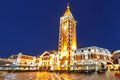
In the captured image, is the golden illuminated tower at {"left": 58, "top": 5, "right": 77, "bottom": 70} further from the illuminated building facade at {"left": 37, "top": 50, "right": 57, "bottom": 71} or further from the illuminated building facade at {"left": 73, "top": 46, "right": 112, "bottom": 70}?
the illuminated building facade at {"left": 73, "top": 46, "right": 112, "bottom": 70}

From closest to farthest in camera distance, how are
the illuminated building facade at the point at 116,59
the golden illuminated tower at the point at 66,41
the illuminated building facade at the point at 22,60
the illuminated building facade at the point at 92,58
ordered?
the illuminated building facade at the point at 92,58
the illuminated building facade at the point at 116,59
the golden illuminated tower at the point at 66,41
the illuminated building facade at the point at 22,60

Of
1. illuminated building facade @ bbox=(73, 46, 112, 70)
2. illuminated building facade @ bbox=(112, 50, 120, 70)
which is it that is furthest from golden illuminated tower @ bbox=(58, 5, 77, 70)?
illuminated building facade @ bbox=(112, 50, 120, 70)

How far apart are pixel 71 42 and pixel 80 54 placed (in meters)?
19.2

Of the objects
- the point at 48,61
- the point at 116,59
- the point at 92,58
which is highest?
the point at 92,58

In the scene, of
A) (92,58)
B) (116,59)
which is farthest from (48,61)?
(116,59)

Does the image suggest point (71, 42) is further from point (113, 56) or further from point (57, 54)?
point (113, 56)

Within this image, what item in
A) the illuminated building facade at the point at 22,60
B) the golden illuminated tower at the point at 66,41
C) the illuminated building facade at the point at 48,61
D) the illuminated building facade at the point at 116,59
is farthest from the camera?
the illuminated building facade at the point at 22,60

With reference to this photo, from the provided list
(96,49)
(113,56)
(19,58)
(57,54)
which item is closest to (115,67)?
(113,56)

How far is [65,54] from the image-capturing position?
300ft

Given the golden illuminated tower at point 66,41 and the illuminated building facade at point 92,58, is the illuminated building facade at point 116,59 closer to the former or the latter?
the illuminated building facade at point 92,58

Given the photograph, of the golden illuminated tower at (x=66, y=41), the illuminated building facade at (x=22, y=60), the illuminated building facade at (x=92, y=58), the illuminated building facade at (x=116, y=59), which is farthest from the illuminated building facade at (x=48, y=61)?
the illuminated building facade at (x=116, y=59)

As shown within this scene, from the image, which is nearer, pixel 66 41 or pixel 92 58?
pixel 92 58

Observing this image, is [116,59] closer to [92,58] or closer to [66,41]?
[92,58]

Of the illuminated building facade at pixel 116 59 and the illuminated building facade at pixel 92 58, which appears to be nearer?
the illuminated building facade at pixel 92 58
